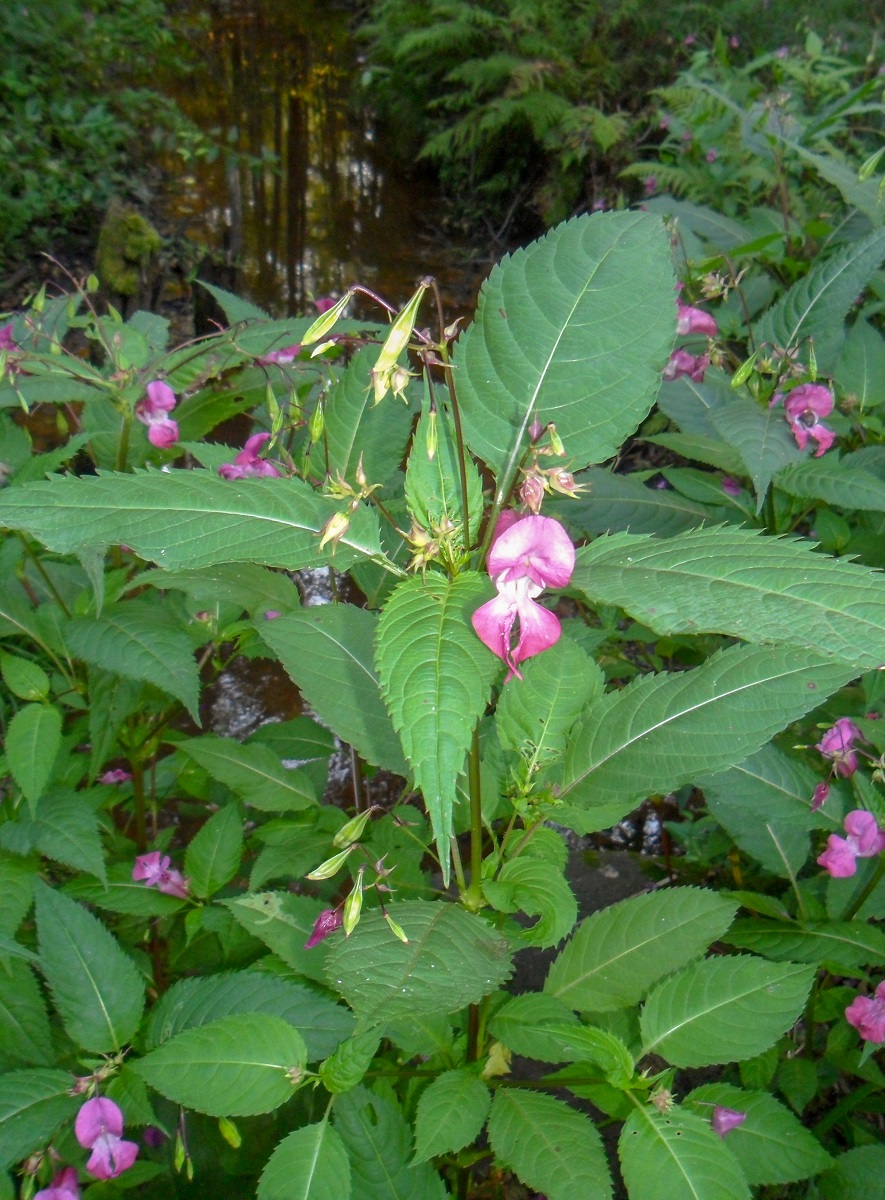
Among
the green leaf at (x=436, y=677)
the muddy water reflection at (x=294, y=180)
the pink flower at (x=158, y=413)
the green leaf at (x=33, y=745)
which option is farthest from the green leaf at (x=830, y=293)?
the muddy water reflection at (x=294, y=180)

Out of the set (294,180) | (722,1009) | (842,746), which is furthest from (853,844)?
(294,180)

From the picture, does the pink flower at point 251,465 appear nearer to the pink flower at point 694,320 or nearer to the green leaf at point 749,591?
the green leaf at point 749,591

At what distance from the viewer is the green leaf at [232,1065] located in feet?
3.52

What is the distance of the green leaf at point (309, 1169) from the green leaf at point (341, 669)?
1.50 feet

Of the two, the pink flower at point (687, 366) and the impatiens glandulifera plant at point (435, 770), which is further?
the pink flower at point (687, 366)

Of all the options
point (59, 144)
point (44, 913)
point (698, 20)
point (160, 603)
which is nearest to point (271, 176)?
point (59, 144)

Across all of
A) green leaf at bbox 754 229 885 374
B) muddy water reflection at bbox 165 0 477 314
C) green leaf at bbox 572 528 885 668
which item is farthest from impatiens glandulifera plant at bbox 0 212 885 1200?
muddy water reflection at bbox 165 0 477 314

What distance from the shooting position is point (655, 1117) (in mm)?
1089

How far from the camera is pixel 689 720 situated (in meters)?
1.07

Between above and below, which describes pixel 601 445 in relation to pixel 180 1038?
above

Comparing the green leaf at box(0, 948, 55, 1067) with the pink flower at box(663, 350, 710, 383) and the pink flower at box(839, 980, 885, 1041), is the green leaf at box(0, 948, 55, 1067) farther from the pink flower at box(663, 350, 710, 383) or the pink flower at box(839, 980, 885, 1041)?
the pink flower at box(663, 350, 710, 383)

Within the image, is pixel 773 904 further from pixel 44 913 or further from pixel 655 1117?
pixel 44 913

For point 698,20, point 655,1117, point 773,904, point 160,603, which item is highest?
point 698,20

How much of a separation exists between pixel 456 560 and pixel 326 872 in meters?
0.39
